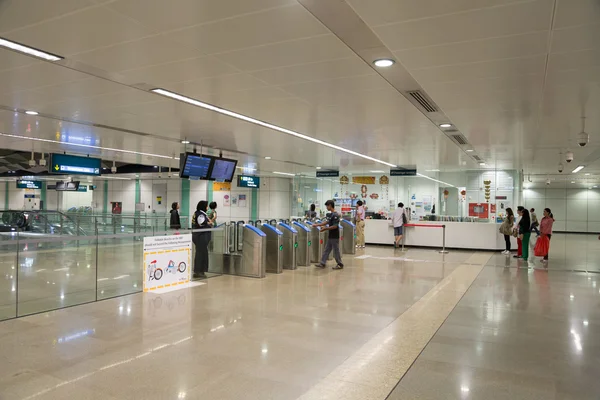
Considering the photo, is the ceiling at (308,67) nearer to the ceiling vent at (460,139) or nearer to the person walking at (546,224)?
the ceiling vent at (460,139)

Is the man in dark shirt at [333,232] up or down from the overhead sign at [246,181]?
down

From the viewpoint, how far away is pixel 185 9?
3629 mm

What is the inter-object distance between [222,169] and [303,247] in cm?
293

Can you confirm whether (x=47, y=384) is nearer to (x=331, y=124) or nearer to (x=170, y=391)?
(x=170, y=391)

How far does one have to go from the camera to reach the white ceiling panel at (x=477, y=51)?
13.6ft

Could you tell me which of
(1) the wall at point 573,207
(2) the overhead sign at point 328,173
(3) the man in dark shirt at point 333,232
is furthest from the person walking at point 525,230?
(1) the wall at point 573,207

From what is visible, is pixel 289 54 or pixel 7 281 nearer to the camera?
pixel 289 54

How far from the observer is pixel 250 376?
154 inches

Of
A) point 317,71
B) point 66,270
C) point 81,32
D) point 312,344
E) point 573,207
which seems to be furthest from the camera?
point 573,207

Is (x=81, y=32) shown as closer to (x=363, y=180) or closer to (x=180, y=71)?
(x=180, y=71)

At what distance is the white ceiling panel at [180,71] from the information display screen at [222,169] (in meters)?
5.28

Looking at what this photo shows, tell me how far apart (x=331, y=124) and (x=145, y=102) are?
3578mm

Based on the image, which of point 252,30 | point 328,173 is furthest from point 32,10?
point 328,173

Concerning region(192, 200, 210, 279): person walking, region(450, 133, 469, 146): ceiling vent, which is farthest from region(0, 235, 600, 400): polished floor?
region(450, 133, 469, 146): ceiling vent
